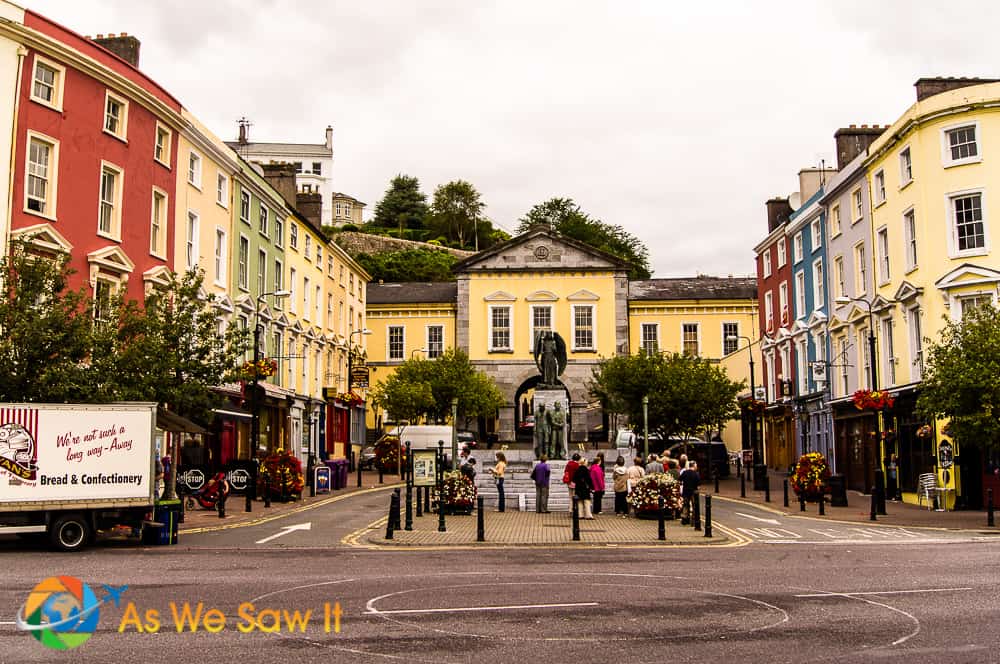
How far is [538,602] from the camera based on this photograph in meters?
10.7

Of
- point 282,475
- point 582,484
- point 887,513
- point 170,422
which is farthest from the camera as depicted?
point 282,475

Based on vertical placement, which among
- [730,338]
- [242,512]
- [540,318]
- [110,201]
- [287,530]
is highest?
[540,318]

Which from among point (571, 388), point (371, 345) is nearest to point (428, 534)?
point (571, 388)

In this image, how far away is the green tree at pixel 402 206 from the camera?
12056 centimetres

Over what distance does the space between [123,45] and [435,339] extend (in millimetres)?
34143

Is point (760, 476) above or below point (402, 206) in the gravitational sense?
below

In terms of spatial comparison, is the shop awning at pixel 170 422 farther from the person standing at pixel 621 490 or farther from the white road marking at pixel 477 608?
the white road marking at pixel 477 608

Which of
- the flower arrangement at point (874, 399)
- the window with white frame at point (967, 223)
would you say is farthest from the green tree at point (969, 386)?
the window with white frame at point (967, 223)

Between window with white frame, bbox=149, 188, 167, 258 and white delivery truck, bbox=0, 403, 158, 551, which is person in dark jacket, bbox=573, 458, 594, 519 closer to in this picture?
white delivery truck, bbox=0, 403, 158, 551

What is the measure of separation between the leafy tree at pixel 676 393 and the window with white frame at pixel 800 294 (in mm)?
4449

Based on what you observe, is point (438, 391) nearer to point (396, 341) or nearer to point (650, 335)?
point (396, 341)

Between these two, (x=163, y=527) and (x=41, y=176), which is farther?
(x=41, y=176)

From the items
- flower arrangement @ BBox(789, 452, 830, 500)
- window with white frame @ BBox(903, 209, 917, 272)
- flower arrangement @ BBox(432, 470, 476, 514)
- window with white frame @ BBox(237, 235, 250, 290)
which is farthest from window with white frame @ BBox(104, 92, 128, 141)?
window with white frame @ BBox(903, 209, 917, 272)

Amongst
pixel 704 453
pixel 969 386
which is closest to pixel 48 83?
pixel 969 386
